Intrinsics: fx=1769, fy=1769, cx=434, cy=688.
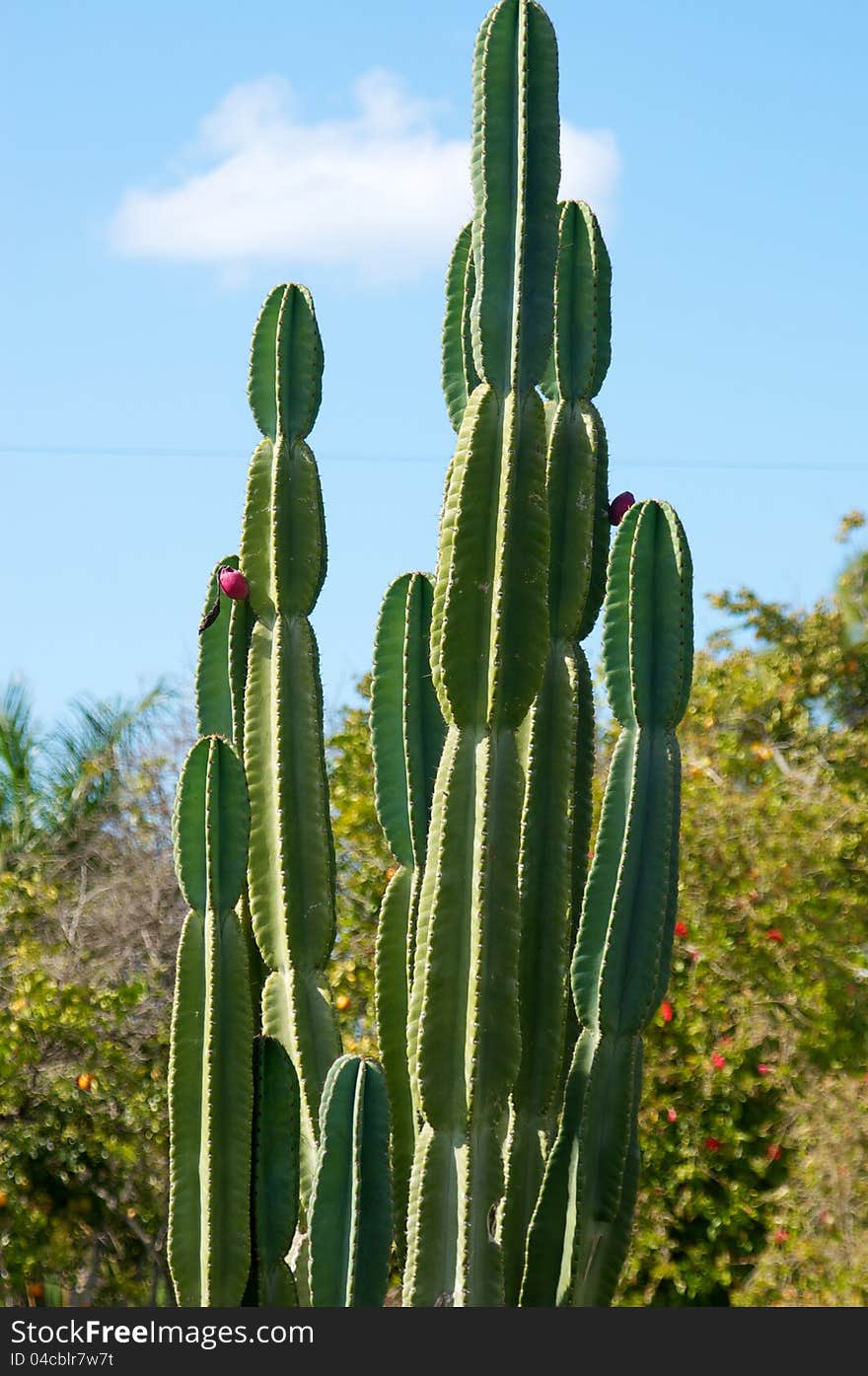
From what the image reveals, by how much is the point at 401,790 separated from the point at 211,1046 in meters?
0.86

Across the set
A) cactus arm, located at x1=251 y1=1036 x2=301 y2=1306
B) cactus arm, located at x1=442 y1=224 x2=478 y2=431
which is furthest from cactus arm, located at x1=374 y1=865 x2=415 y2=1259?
cactus arm, located at x1=442 y1=224 x2=478 y2=431

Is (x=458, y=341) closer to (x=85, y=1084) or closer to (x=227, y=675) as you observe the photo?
(x=227, y=675)

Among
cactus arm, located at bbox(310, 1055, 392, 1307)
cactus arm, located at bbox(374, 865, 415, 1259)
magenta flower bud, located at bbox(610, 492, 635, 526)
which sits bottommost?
cactus arm, located at bbox(310, 1055, 392, 1307)

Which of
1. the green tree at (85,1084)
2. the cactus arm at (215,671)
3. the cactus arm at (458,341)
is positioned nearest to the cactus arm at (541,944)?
the cactus arm at (458,341)

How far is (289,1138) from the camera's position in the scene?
428 cm

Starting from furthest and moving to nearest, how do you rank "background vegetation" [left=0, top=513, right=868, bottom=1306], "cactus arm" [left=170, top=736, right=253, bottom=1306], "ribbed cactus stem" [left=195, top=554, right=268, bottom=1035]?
"background vegetation" [left=0, top=513, right=868, bottom=1306] → "ribbed cactus stem" [left=195, top=554, right=268, bottom=1035] → "cactus arm" [left=170, top=736, right=253, bottom=1306]

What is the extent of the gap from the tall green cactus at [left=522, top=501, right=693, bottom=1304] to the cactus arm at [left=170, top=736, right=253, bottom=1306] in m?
0.72

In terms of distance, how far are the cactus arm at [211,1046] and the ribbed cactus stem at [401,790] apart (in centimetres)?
43

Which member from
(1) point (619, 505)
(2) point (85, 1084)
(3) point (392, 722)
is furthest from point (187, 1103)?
(2) point (85, 1084)

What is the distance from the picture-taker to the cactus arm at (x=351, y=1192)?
3.79 meters

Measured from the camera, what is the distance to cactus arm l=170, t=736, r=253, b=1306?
4.16m

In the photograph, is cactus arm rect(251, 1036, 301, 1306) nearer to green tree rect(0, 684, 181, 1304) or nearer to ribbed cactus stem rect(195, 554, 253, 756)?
ribbed cactus stem rect(195, 554, 253, 756)

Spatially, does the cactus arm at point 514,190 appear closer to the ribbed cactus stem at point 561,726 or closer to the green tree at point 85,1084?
the ribbed cactus stem at point 561,726

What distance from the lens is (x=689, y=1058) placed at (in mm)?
7863
